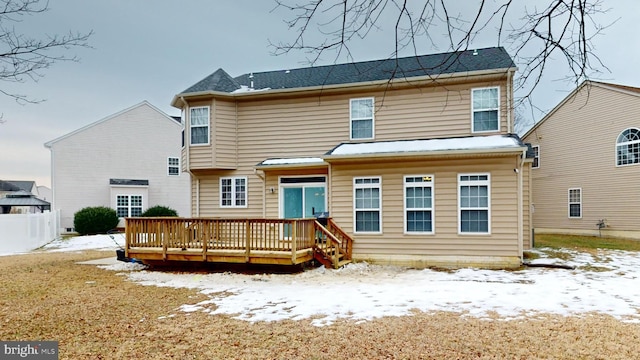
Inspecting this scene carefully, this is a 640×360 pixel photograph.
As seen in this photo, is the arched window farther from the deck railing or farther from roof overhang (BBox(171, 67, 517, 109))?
the deck railing

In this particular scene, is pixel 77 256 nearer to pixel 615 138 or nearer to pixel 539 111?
pixel 539 111

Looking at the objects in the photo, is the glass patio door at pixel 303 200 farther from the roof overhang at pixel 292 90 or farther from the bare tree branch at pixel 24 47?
the bare tree branch at pixel 24 47

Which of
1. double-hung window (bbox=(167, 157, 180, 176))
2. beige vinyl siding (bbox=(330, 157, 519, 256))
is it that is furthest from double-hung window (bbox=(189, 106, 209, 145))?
double-hung window (bbox=(167, 157, 180, 176))

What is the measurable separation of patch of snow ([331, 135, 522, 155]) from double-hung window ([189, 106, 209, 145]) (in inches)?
173

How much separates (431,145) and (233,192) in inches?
256

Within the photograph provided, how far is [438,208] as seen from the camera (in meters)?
10.8

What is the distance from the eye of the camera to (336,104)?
1287 cm

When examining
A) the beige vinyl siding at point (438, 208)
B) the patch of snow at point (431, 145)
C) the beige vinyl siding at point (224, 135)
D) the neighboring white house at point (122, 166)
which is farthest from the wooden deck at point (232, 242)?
the neighboring white house at point (122, 166)

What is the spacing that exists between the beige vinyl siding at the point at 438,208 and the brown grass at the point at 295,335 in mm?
Answer: 4733

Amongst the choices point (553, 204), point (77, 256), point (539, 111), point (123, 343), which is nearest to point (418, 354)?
point (539, 111)

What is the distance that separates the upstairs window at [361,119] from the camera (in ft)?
41.3

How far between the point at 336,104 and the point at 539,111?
9.19m

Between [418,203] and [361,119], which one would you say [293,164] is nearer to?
[361,119]

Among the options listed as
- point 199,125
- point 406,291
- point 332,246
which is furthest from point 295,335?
point 199,125
